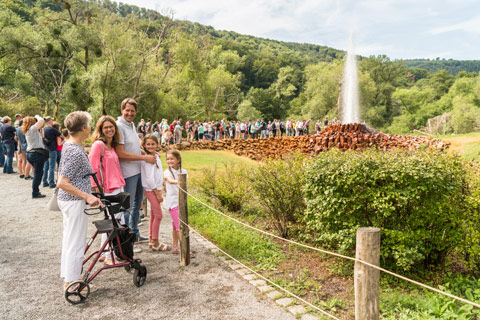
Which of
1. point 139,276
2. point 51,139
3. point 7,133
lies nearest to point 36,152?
point 51,139

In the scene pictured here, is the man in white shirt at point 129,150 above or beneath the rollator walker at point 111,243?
above

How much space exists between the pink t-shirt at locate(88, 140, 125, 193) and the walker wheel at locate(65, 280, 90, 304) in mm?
1159

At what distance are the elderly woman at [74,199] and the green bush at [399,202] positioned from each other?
3235mm

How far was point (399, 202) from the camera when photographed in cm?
424

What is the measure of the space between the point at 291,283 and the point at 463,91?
6807 centimetres

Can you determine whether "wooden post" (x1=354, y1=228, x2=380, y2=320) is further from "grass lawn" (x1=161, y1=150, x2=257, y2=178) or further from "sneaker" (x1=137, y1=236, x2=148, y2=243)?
"grass lawn" (x1=161, y1=150, x2=257, y2=178)

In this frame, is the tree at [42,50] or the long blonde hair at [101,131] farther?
the tree at [42,50]

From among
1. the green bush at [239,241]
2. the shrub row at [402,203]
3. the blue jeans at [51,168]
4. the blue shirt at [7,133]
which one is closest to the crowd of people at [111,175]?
the green bush at [239,241]

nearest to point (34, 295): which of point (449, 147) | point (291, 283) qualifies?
point (291, 283)

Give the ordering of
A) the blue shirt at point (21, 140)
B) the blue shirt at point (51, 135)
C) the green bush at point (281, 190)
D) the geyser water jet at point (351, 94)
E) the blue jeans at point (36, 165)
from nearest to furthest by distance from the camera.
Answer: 1. the green bush at point (281, 190)
2. the blue jeans at point (36, 165)
3. the blue shirt at point (51, 135)
4. the blue shirt at point (21, 140)
5. the geyser water jet at point (351, 94)

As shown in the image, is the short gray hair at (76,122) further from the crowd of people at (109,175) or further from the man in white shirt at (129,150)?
the man in white shirt at (129,150)

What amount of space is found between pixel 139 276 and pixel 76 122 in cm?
200

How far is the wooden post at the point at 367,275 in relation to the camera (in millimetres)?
2311

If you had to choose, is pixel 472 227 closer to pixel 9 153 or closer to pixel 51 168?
pixel 51 168
